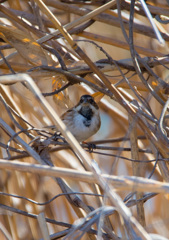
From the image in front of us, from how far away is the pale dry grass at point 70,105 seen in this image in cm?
174

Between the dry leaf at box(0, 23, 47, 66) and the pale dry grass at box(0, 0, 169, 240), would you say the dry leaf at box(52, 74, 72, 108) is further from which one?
the dry leaf at box(0, 23, 47, 66)

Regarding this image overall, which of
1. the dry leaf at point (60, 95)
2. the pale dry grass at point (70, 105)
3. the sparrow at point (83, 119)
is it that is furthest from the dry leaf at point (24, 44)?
the sparrow at point (83, 119)

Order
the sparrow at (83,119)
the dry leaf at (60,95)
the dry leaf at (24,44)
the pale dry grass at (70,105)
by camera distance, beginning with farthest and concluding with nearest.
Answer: the sparrow at (83,119) < the dry leaf at (60,95) < the dry leaf at (24,44) < the pale dry grass at (70,105)

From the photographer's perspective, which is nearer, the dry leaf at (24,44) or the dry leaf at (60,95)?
the dry leaf at (24,44)

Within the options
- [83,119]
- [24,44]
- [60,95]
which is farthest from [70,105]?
[24,44]

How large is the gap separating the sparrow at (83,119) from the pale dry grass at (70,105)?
0.14m

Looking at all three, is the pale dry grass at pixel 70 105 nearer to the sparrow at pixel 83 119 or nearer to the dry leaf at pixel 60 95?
the dry leaf at pixel 60 95

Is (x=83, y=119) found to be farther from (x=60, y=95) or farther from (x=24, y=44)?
(x=24, y=44)

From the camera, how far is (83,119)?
2979mm

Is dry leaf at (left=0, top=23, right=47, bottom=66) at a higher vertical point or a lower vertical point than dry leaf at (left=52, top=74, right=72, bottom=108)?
higher

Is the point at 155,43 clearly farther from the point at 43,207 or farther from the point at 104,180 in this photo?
the point at 104,180

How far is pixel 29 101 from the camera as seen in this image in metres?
2.93

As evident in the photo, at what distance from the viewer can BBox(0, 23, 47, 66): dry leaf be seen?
2145 mm

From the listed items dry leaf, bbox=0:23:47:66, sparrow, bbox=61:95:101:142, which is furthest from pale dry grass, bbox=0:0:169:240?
sparrow, bbox=61:95:101:142
